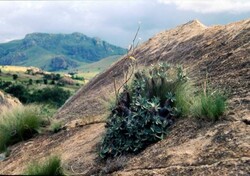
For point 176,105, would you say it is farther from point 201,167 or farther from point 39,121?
point 39,121

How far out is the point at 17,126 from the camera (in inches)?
432

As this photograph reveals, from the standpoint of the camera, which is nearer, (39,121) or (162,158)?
(162,158)

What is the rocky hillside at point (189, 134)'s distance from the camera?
19.6 feet

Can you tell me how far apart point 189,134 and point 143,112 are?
3.12ft

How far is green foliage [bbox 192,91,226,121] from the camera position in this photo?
22.5ft

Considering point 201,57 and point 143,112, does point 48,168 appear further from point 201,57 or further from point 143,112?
point 201,57

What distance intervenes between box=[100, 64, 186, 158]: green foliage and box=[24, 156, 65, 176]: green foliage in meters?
0.81

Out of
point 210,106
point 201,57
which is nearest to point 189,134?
point 210,106

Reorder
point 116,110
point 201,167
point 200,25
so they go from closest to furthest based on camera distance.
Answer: point 201,167 → point 116,110 → point 200,25

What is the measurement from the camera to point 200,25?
15.2m

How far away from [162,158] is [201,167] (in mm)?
854

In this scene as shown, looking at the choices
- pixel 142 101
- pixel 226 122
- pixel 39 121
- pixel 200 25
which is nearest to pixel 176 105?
pixel 142 101

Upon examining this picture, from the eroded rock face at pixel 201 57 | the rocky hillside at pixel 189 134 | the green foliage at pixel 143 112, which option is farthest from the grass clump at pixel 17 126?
the green foliage at pixel 143 112

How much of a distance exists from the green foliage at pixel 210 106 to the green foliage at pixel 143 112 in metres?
0.51
